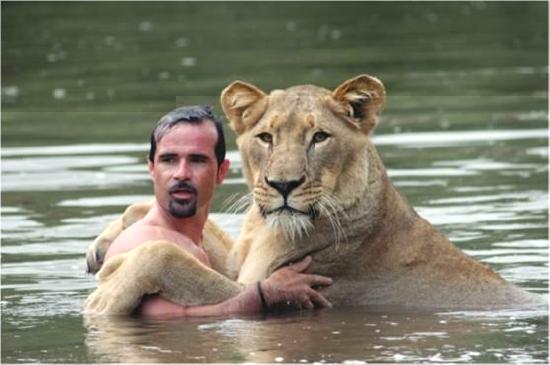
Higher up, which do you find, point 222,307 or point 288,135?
point 288,135

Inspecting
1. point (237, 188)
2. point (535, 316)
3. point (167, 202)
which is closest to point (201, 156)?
point (167, 202)

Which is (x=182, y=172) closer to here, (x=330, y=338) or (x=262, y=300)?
(x=262, y=300)

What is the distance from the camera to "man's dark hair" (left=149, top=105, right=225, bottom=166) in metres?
9.85

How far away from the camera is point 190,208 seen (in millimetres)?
9797

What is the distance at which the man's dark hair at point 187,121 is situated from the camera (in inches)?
388

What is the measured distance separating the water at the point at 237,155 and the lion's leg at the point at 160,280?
0.13m

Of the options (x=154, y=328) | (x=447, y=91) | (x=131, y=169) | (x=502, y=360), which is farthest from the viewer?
(x=447, y=91)

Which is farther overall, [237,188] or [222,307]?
[237,188]

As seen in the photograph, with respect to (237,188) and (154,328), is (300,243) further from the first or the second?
(237,188)

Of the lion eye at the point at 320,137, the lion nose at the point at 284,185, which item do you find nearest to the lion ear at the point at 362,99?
the lion eye at the point at 320,137

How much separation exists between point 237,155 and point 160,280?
6.75m

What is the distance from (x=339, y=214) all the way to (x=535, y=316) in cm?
103

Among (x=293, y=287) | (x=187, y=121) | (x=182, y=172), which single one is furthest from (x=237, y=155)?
(x=293, y=287)

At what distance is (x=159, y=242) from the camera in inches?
369
